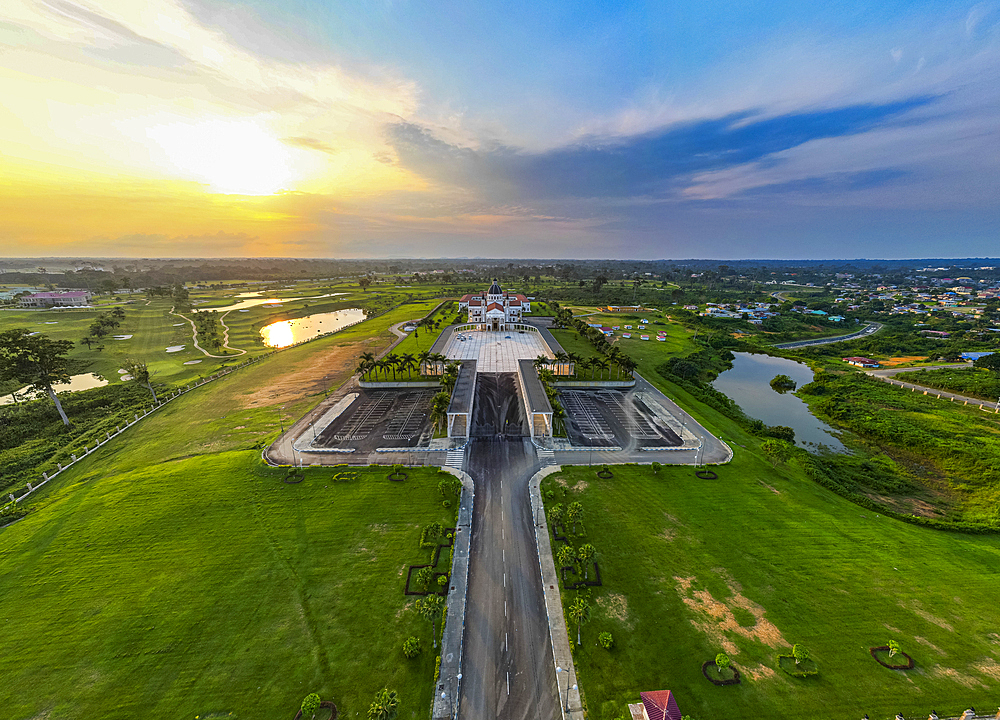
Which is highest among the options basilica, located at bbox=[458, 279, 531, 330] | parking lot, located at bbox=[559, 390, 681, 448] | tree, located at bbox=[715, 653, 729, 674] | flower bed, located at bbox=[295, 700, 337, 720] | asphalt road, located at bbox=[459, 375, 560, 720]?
basilica, located at bbox=[458, 279, 531, 330]

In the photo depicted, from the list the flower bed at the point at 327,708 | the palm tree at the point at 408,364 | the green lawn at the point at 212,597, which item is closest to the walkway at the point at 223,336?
the palm tree at the point at 408,364

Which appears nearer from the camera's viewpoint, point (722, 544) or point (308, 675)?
point (308, 675)

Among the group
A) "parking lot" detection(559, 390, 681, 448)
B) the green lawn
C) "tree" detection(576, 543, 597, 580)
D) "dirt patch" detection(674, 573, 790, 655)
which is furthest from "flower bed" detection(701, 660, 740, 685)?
"parking lot" detection(559, 390, 681, 448)

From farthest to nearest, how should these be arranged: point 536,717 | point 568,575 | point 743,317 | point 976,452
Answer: point 743,317 → point 976,452 → point 568,575 → point 536,717

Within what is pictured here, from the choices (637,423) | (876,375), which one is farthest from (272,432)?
(876,375)

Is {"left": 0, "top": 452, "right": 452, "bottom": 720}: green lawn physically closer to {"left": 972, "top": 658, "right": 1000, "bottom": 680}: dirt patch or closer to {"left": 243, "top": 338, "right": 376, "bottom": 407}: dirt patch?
{"left": 243, "top": 338, "right": 376, "bottom": 407}: dirt patch

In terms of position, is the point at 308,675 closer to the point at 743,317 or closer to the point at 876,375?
the point at 876,375

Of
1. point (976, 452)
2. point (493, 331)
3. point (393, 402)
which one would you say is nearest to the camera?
point (976, 452)
